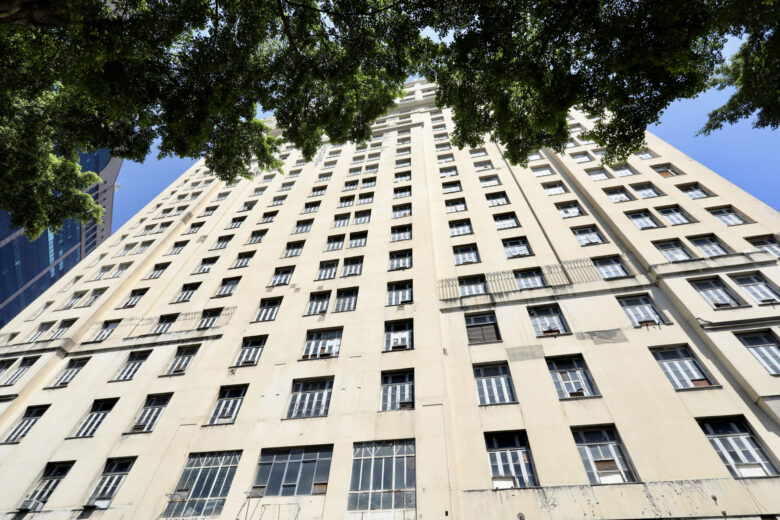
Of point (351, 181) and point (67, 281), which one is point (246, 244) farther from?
point (67, 281)

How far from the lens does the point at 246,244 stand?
25953mm

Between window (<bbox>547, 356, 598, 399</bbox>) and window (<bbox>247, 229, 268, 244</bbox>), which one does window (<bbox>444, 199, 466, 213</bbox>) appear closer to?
window (<bbox>547, 356, 598, 399</bbox>)

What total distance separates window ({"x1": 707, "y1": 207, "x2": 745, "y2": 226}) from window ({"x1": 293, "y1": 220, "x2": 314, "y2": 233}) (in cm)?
2353

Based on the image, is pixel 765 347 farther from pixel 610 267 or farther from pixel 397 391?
pixel 397 391

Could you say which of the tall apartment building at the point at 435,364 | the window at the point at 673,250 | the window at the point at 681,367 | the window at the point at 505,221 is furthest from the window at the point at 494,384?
the window at the point at 673,250

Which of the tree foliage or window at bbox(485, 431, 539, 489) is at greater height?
the tree foliage

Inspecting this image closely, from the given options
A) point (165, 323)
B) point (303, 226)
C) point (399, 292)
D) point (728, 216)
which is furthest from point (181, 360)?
point (728, 216)

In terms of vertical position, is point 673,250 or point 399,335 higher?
point 673,250

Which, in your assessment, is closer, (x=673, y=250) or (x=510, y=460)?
(x=510, y=460)

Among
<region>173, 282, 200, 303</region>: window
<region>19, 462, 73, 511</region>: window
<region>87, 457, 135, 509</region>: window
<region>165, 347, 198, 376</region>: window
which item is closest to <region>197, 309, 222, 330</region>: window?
<region>165, 347, 198, 376</region>: window

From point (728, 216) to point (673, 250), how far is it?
13.9 ft

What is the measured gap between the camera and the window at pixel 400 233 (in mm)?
23156

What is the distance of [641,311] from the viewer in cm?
1631

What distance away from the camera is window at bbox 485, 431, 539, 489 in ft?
39.2
